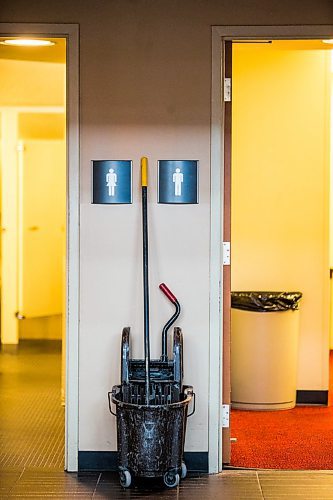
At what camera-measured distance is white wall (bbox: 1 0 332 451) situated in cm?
429

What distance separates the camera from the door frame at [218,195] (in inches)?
168

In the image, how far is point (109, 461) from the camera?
4.35 metres

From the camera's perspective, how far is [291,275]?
5.85 meters

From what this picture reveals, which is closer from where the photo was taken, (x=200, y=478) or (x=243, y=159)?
(x=200, y=478)

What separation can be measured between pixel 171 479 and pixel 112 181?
4.58ft

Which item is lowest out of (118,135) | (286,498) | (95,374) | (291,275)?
(286,498)

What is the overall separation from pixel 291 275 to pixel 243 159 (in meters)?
0.81

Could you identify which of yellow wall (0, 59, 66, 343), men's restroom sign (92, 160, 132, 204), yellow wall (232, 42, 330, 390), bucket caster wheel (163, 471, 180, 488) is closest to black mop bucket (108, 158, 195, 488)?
bucket caster wheel (163, 471, 180, 488)

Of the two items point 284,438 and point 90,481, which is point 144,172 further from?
point 284,438

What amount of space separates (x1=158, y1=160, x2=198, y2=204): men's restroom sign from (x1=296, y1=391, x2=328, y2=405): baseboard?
206 cm

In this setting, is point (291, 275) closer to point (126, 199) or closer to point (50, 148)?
point (126, 199)

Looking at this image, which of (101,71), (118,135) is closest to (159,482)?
(118,135)

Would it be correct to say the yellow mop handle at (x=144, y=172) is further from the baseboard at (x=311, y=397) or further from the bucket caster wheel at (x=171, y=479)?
the baseboard at (x=311, y=397)

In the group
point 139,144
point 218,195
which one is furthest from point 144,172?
point 218,195
